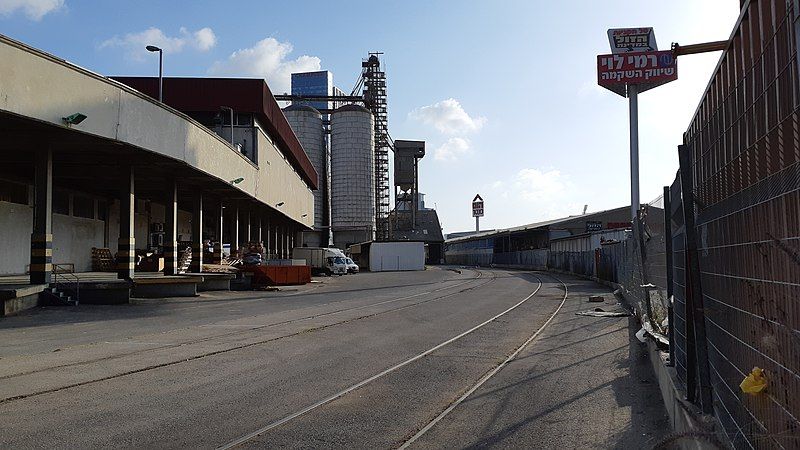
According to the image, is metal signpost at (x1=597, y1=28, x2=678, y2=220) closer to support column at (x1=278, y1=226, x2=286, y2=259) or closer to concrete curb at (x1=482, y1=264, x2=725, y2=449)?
concrete curb at (x1=482, y1=264, x2=725, y2=449)

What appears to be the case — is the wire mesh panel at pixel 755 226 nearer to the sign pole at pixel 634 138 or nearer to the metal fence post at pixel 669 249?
the metal fence post at pixel 669 249

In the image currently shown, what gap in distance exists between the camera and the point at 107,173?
31.4 metres

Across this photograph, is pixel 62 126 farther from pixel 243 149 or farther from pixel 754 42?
pixel 243 149

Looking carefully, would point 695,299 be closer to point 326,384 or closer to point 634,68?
point 326,384

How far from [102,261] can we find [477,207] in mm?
100464

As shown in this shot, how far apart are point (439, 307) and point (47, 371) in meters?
14.8

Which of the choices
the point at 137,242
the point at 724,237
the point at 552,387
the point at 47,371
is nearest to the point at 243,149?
the point at 137,242

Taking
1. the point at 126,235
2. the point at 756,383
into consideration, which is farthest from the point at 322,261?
the point at 756,383

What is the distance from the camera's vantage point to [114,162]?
2844 cm

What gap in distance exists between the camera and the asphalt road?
7.19 metres

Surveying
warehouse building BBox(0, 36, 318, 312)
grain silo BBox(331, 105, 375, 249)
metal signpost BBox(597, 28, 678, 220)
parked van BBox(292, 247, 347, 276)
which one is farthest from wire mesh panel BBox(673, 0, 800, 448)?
grain silo BBox(331, 105, 375, 249)

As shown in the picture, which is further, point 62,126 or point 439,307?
point 439,307

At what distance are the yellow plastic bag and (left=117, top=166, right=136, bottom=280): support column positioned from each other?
26.9 metres

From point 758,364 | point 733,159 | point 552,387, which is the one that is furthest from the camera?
point 552,387
